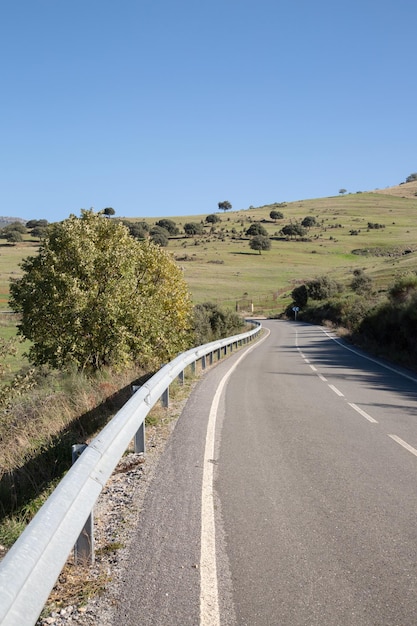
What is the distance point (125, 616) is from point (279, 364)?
18.3m

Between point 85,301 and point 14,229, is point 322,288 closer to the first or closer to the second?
point 85,301

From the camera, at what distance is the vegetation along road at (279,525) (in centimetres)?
350

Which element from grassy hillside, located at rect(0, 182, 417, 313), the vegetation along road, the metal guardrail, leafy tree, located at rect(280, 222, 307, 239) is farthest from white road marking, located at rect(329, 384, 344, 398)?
leafy tree, located at rect(280, 222, 307, 239)

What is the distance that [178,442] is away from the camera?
25.6 feet

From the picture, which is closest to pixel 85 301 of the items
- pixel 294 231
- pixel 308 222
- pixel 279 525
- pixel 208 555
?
pixel 279 525

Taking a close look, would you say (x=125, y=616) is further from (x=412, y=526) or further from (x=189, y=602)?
(x=412, y=526)

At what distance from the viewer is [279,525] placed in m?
4.84

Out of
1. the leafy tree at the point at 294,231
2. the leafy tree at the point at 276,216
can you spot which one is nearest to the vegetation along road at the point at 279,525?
the leafy tree at the point at 294,231

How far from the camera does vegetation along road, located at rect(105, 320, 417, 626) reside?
3.50m

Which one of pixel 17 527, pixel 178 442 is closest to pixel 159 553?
pixel 17 527

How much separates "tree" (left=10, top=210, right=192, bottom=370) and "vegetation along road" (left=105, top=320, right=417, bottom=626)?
304 inches

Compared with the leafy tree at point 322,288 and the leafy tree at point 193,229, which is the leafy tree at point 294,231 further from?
the leafy tree at point 322,288

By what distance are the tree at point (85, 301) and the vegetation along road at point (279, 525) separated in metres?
7.73

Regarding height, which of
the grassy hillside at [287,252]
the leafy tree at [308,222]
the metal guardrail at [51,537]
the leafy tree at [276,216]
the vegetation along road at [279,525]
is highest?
the leafy tree at [276,216]
